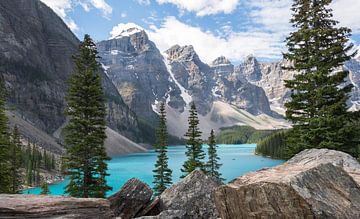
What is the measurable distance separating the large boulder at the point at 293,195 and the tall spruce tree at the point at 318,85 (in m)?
12.5

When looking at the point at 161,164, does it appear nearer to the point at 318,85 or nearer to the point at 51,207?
the point at 318,85

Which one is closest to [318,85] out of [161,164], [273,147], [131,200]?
[131,200]

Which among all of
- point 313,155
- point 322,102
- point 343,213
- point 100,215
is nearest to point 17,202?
point 100,215

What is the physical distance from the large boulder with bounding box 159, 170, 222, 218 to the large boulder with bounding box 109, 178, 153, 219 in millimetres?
694

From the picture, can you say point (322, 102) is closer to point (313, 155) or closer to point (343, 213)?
point (313, 155)

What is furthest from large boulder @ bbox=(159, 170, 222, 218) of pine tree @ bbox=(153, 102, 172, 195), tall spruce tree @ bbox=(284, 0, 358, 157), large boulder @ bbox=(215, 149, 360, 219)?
pine tree @ bbox=(153, 102, 172, 195)

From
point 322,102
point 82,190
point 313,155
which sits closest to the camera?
point 313,155

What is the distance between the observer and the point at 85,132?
3045 cm

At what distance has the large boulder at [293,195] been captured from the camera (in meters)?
7.05

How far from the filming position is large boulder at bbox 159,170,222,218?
11.8m

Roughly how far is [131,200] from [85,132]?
19.6 meters

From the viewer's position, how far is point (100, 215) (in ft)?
29.5

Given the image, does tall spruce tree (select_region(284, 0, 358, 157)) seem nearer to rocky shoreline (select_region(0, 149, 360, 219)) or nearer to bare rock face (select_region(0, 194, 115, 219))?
rocky shoreline (select_region(0, 149, 360, 219))

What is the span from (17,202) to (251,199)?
5846 mm
